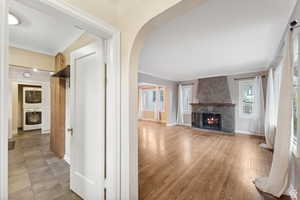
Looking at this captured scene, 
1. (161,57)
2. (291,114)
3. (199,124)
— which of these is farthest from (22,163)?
(199,124)

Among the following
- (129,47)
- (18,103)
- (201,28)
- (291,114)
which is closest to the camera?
(129,47)

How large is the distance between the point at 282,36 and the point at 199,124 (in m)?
4.54

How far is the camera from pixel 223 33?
2359mm

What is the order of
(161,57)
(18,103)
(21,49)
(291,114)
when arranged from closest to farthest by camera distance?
1. (291,114)
2. (21,49)
3. (161,57)
4. (18,103)

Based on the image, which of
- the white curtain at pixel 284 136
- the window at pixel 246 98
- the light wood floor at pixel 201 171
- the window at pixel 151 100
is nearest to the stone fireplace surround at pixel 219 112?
the window at pixel 246 98

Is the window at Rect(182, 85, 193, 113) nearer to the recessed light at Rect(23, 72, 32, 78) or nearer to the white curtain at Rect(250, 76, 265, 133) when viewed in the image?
the white curtain at Rect(250, 76, 265, 133)

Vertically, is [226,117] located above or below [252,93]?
below

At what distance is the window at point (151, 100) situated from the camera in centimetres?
835

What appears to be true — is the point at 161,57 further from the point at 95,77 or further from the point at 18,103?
the point at 18,103

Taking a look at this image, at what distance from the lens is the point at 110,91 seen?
Result: 4.56 feet

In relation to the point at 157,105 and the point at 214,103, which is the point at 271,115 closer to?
the point at 214,103

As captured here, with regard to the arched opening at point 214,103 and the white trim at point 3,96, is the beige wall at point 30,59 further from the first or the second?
the white trim at point 3,96

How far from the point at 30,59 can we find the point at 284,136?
4.72m

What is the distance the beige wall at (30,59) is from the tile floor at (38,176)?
208 centimetres
